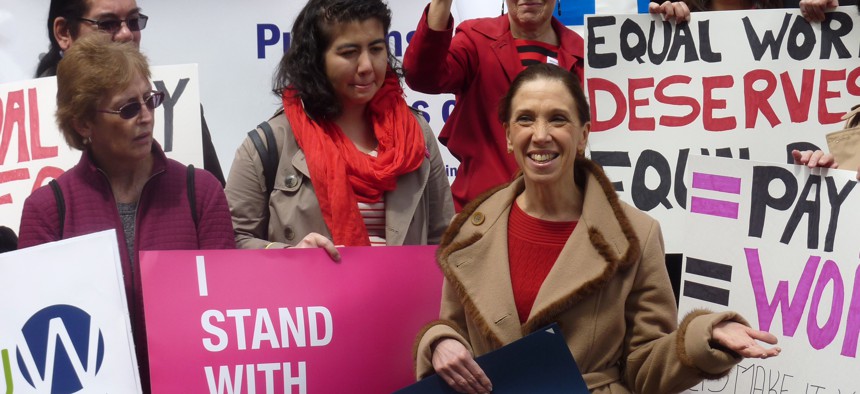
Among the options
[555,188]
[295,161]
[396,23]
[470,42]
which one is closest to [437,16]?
[470,42]

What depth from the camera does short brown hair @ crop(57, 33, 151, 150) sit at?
14.4 ft

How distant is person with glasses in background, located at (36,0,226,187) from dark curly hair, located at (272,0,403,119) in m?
0.80

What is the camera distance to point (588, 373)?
388 centimetres

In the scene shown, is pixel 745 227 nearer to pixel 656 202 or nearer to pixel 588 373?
pixel 656 202

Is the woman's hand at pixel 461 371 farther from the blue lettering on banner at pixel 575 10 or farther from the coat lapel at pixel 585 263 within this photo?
the blue lettering on banner at pixel 575 10

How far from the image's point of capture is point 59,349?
4273mm

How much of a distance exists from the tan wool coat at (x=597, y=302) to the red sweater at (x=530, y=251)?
3 centimetres

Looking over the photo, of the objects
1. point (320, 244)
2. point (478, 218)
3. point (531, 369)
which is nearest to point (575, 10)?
point (320, 244)

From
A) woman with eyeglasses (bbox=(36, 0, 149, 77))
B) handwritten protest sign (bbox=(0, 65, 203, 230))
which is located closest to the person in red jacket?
handwritten protest sign (bbox=(0, 65, 203, 230))

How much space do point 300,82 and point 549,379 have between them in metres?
1.61

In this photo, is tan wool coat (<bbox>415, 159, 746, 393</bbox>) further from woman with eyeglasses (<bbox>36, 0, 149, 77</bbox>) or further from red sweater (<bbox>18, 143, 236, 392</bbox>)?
woman with eyeglasses (<bbox>36, 0, 149, 77</bbox>)

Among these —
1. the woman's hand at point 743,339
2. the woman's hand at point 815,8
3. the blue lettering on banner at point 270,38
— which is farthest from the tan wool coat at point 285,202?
the woman's hand at point 815,8

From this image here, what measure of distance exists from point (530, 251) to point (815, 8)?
2047 mm

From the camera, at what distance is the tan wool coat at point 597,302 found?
384 centimetres
